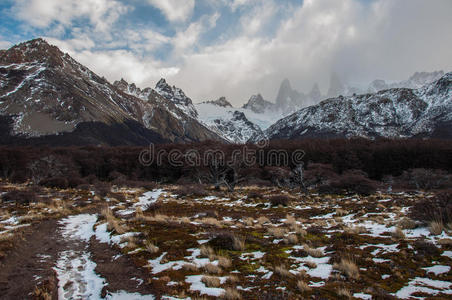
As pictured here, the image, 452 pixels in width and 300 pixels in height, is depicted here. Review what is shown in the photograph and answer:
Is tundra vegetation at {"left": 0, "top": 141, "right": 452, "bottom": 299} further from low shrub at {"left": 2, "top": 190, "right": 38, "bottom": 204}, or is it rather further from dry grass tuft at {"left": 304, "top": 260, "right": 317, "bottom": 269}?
low shrub at {"left": 2, "top": 190, "right": 38, "bottom": 204}

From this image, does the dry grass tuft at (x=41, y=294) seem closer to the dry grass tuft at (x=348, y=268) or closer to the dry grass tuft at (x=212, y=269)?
the dry grass tuft at (x=212, y=269)

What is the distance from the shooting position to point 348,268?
8.22 meters

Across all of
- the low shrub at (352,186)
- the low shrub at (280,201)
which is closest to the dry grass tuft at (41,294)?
the low shrub at (280,201)

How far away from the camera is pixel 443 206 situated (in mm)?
13695

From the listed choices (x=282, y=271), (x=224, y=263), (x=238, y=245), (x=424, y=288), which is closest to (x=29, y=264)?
(x=224, y=263)

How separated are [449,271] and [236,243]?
282 inches

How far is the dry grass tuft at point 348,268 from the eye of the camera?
7.98 meters

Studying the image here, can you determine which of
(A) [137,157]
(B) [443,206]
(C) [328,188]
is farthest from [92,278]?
(A) [137,157]

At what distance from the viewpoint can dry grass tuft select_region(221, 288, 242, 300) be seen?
6.86 meters

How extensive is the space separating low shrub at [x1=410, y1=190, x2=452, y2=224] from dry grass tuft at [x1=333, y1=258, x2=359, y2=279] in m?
7.13

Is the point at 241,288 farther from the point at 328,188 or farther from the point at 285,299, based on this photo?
the point at 328,188

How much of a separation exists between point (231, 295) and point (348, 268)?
3.86 meters

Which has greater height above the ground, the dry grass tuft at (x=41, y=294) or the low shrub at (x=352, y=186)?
the low shrub at (x=352, y=186)

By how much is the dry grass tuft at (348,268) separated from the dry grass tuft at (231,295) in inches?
139
